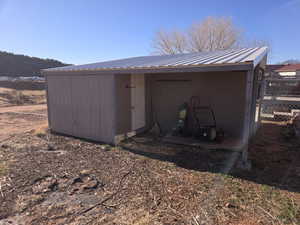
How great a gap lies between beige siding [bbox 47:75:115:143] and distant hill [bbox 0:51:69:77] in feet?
99.7

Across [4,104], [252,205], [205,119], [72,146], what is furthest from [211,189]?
[4,104]

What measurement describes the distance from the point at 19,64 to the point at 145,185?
120 feet

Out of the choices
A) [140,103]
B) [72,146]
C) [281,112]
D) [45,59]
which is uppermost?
[45,59]

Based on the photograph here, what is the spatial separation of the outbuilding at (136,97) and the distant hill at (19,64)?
30835 millimetres

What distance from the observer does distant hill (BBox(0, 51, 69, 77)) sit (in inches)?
1160

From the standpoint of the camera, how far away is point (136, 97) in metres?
5.80

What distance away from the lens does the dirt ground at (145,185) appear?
2.27 metres

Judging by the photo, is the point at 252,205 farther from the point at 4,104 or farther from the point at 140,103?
the point at 4,104

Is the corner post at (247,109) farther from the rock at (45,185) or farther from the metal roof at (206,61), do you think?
the rock at (45,185)

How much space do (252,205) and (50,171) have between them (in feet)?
11.2

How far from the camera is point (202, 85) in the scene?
5797 mm

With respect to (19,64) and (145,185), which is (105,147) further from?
(19,64)

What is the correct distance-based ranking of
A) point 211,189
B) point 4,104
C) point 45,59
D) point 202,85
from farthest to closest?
point 45,59
point 4,104
point 202,85
point 211,189

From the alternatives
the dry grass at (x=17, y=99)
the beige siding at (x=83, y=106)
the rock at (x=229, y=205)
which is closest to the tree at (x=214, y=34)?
the beige siding at (x=83, y=106)
